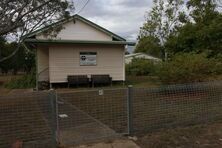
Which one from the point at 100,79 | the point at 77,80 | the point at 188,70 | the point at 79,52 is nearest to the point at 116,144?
the point at 188,70

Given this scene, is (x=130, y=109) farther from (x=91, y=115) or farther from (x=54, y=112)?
(x=54, y=112)

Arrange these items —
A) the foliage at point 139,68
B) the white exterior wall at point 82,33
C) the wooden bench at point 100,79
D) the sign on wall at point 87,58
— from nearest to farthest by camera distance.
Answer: the wooden bench at point 100,79 → the sign on wall at point 87,58 → the white exterior wall at point 82,33 → the foliage at point 139,68

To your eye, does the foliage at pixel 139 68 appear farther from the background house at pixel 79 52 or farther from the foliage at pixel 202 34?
the background house at pixel 79 52

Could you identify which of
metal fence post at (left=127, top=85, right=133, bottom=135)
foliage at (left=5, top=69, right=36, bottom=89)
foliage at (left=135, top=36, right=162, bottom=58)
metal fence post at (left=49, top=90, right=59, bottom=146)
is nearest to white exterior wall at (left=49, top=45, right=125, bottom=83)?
foliage at (left=5, top=69, right=36, bottom=89)

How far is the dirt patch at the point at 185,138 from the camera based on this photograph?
6.89m

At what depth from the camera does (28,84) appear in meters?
22.7

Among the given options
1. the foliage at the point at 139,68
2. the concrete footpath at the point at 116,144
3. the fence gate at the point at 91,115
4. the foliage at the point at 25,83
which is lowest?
the concrete footpath at the point at 116,144

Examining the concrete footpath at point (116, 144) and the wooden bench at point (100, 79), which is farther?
the wooden bench at point (100, 79)

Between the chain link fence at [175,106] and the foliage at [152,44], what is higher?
the foliage at [152,44]

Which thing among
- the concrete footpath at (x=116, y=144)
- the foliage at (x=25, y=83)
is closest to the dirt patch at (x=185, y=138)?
Result: the concrete footpath at (x=116, y=144)

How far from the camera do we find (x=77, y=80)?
2050cm

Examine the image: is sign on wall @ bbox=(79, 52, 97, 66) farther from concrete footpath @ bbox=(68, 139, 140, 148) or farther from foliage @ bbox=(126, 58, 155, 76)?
concrete footpath @ bbox=(68, 139, 140, 148)

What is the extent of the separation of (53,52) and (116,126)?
13.3 meters

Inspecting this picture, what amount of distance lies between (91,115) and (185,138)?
2397mm
